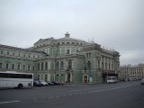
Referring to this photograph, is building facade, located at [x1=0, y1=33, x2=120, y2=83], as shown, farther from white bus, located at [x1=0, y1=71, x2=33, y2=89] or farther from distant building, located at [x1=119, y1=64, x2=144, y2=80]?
distant building, located at [x1=119, y1=64, x2=144, y2=80]

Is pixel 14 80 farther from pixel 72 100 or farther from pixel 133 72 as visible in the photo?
pixel 133 72

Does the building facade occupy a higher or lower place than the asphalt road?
higher

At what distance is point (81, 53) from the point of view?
69688 mm

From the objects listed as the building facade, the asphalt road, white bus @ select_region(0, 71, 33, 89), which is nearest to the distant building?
the building facade

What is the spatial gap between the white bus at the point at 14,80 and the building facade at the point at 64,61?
Answer: 29380 mm

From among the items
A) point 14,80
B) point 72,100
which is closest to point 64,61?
point 14,80

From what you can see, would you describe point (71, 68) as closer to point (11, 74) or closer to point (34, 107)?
point (11, 74)

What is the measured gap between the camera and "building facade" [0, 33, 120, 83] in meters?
65.2

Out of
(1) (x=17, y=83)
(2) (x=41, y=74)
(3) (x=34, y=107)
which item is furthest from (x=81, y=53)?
(3) (x=34, y=107)

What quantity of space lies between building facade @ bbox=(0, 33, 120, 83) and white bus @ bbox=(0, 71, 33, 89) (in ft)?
96.4

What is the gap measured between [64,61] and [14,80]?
35439mm

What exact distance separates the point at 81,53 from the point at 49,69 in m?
13.4

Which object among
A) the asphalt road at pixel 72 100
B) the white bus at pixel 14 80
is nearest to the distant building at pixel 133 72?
the white bus at pixel 14 80

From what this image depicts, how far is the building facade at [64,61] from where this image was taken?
65162 millimetres
